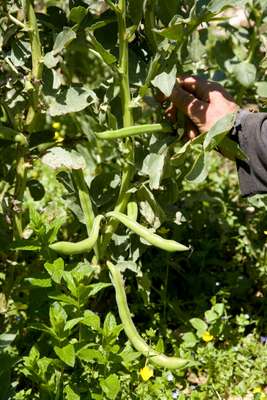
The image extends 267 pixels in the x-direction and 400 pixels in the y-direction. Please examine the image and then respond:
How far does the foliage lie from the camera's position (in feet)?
5.98

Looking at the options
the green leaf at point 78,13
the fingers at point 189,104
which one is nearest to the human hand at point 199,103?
the fingers at point 189,104

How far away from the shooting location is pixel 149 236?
1.86 meters

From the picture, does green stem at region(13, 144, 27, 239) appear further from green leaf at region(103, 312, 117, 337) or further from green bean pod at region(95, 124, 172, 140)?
green leaf at region(103, 312, 117, 337)

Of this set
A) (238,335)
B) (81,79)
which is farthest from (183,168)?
(81,79)

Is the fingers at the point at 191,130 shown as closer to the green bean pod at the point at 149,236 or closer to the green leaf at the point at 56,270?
the green bean pod at the point at 149,236

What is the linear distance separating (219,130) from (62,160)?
43 cm

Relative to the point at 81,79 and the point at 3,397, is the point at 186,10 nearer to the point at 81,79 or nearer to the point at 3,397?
the point at 3,397

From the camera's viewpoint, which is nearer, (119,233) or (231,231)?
(119,233)

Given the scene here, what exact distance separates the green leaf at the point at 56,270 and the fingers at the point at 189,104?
1.75ft

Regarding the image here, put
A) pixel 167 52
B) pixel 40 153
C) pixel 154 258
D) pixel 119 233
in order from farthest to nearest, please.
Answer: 1. pixel 154 258
2. pixel 119 233
3. pixel 40 153
4. pixel 167 52

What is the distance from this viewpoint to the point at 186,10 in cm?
200

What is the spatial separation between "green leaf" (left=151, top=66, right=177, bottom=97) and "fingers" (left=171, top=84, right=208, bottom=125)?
0.43ft

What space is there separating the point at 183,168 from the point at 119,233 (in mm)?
277

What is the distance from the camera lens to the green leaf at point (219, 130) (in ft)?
5.80
